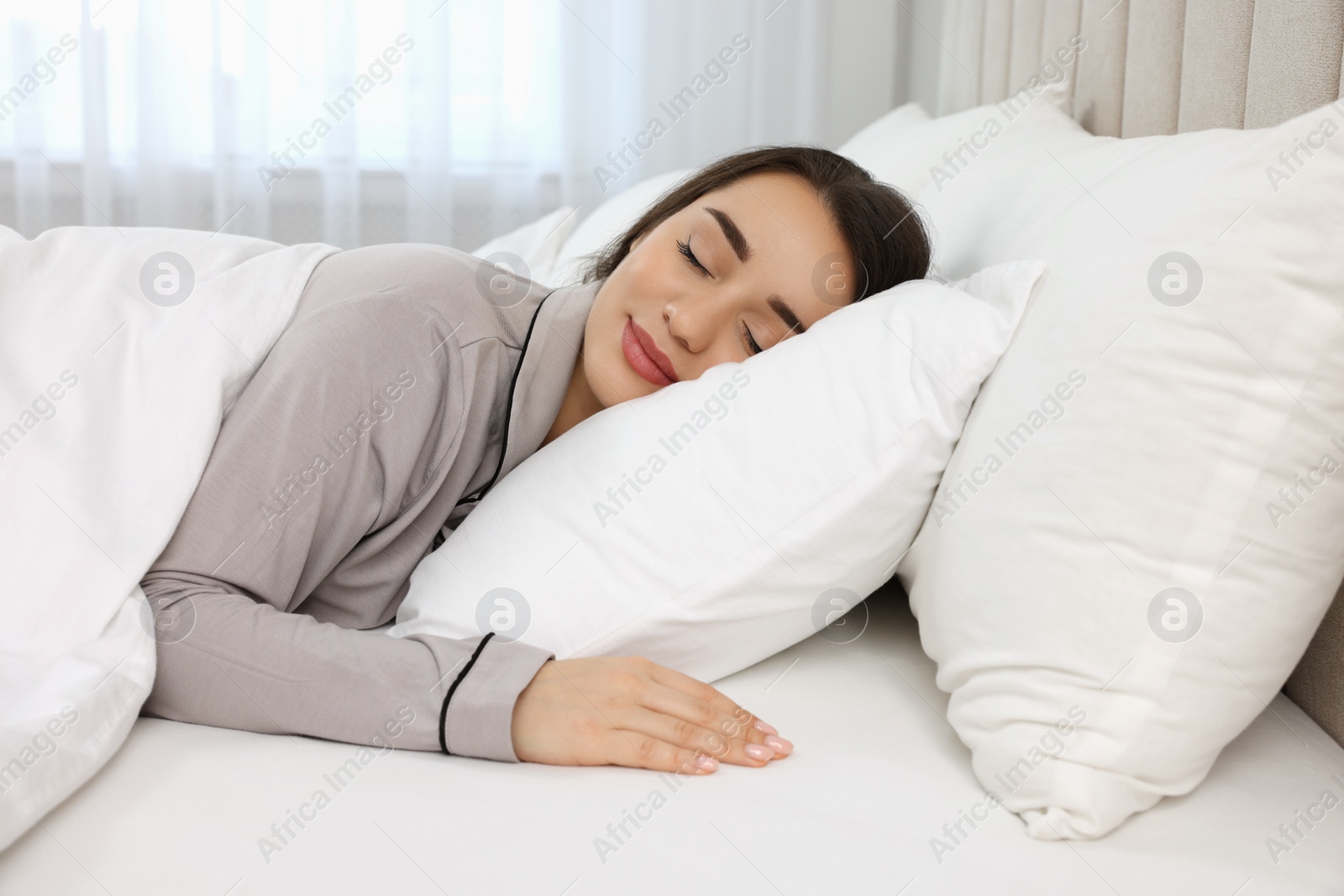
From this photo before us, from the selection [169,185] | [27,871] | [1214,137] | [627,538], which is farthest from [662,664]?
[169,185]

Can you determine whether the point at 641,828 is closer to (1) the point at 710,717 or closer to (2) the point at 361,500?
(1) the point at 710,717

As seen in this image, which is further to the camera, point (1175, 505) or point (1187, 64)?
point (1187, 64)

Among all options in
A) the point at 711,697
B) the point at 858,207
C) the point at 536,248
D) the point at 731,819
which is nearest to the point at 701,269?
the point at 858,207

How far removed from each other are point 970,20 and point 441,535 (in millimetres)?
1443

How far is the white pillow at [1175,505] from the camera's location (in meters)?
0.58

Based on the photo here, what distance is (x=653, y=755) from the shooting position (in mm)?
669

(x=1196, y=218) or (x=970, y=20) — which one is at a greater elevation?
(x=970, y=20)

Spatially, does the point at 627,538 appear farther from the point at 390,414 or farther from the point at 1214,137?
the point at 1214,137

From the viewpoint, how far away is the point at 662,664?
0.79 meters

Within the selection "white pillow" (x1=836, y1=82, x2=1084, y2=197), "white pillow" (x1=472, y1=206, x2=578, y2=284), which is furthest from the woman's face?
"white pillow" (x1=472, y1=206, x2=578, y2=284)

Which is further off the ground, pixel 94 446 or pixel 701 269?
pixel 701 269

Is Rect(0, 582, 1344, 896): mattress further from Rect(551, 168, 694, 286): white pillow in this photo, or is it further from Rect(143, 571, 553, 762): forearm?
Rect(551, 168, 694, 286): white pillow

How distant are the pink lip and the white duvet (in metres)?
0.31

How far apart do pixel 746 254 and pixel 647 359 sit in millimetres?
136
